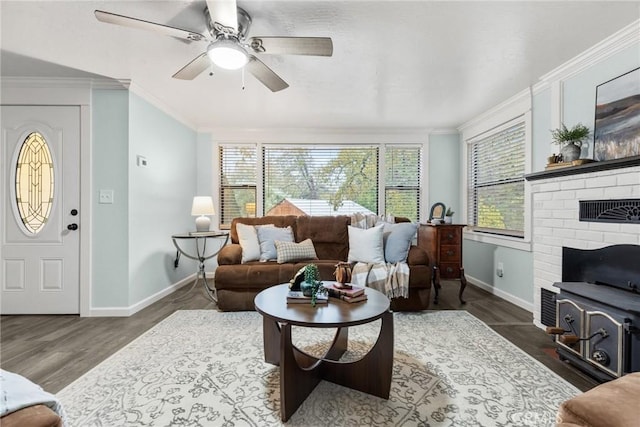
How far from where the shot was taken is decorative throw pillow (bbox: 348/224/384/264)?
336cm

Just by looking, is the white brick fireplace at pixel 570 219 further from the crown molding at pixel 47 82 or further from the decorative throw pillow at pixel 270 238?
the crown molding at pixel 47 82

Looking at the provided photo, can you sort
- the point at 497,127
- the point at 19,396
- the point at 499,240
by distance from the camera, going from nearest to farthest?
the point at 19,396
the point at 499,240
the point at 497,127

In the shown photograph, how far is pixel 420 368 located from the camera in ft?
6.70

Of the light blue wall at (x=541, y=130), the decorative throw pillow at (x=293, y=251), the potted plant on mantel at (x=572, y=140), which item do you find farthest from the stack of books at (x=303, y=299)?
the light blue wall at (x=541, y=130)

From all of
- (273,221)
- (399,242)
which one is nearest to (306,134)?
(273,221)

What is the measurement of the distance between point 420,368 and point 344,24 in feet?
7.93

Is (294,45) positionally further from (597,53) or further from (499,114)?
(499,114)

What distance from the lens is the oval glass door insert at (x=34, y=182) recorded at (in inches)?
120

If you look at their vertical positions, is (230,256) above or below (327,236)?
below

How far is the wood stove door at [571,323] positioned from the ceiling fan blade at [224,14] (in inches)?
110

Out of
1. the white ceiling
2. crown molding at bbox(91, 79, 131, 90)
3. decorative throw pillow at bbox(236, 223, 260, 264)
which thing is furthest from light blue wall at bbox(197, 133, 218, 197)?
crown molding at bbox(91, 79, 131, 90)

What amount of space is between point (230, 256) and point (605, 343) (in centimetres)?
309

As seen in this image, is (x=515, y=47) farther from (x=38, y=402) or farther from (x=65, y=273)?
(x=65, y=273)

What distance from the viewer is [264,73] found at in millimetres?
2178
